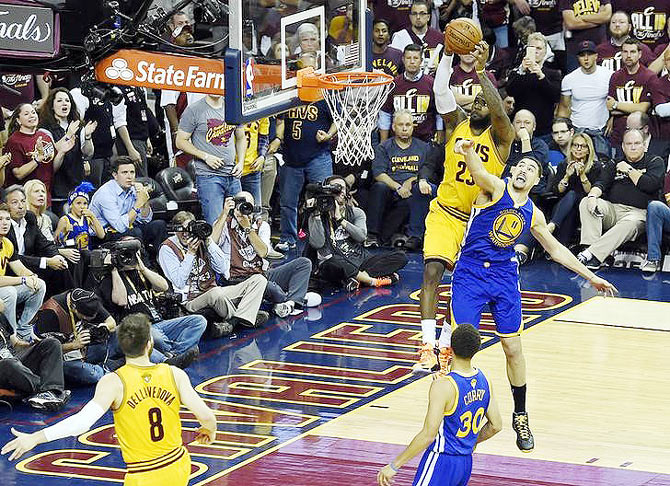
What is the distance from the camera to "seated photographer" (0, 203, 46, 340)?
1262cm

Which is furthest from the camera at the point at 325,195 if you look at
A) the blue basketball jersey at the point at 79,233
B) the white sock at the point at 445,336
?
the white sock at the point at 445,336

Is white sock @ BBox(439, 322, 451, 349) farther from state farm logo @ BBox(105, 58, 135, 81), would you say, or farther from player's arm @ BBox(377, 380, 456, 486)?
state farm logo @ BBox(105, 58, 135, 81)

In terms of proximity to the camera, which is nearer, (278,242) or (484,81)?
(484,81)

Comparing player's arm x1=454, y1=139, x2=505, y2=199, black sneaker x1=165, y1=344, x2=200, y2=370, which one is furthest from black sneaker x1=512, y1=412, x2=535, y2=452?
black sneaker x1=165, y1=344, x2=200, y2=370

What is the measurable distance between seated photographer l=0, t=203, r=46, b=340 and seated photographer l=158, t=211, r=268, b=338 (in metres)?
1.46

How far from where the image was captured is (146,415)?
793cm

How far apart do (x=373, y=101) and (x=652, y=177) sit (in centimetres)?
367

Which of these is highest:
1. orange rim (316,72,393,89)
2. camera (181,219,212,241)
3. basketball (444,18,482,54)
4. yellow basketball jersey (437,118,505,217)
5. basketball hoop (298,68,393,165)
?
basketball (444,18,482,54)

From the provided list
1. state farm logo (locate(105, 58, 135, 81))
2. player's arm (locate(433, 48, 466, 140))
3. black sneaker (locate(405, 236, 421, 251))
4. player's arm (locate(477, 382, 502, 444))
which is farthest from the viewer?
black sneaker (locate(405, 236, 421, 251))

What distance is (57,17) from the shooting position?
37.8 ft

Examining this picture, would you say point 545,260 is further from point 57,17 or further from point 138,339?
point 138,339

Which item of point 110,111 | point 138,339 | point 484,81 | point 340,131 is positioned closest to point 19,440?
point 138,339

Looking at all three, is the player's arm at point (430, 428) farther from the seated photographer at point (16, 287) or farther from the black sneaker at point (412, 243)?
the black sneaker at point (412, 243)

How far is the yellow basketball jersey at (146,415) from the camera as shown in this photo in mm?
7918
